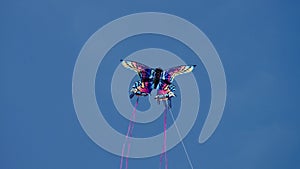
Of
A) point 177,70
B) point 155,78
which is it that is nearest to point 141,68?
point 155,78

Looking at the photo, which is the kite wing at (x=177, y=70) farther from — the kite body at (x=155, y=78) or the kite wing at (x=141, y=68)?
the kite wing at (x=141, y=68)

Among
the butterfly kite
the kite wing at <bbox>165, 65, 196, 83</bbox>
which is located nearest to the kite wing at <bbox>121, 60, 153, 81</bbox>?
the butterfly kite

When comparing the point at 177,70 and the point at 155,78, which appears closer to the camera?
the point at 177,70

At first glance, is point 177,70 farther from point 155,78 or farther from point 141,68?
point 141,68

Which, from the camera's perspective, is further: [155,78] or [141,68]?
[155,78]

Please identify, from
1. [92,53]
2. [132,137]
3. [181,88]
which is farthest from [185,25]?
[132,137]

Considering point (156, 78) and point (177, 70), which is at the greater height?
point (177, 70)

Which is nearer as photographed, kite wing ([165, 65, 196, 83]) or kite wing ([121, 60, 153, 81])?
kite wing ([121, 60, 153, 81])

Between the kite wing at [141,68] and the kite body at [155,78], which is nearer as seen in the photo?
the kite wing at [141,68]

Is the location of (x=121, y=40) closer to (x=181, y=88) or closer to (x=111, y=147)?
(x=181, y=88)

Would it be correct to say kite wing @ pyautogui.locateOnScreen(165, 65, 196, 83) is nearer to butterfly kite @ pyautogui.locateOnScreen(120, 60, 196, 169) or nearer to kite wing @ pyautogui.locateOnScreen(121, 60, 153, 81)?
butterfly kite @ pyautogui.locateOnScreen(120, 60, 196, 169)

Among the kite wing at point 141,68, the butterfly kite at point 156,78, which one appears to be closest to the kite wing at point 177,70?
the butterfly kite at point 156,78

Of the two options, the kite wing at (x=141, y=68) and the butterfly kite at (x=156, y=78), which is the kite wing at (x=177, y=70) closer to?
the butterfly kite at (x=156, y=78)

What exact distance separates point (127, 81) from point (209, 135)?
17.4ft
